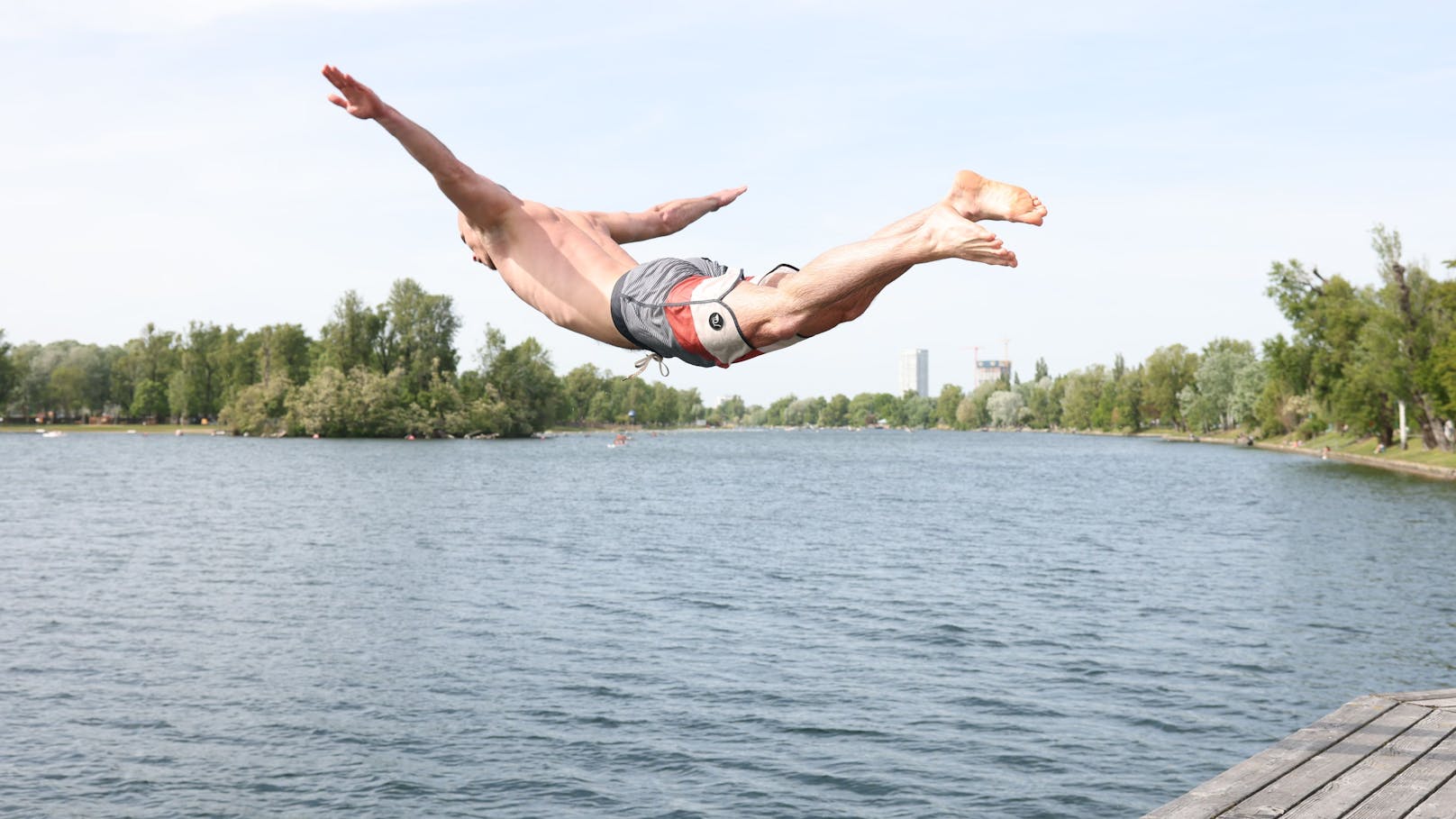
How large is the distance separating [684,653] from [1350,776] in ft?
64.9

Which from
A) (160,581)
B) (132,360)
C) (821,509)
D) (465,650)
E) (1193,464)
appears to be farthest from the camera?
(132,360)

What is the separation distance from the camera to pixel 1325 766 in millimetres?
12977

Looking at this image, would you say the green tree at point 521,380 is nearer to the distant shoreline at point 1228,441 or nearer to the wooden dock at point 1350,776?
the distant shoreline at point 1228,441

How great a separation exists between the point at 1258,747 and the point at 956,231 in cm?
2200

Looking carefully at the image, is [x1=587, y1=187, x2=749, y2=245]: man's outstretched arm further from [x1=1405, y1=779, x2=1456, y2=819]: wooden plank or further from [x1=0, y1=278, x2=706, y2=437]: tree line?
[x1=0, y1=278, x2=706, y2=437]: tree line

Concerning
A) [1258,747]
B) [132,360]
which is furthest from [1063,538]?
[132,360]

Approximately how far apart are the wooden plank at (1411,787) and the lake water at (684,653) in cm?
714

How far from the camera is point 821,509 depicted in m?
71.2

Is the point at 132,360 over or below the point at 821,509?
over

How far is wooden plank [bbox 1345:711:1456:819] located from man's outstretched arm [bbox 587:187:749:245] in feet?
31.2

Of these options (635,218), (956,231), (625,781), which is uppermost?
(635,218)

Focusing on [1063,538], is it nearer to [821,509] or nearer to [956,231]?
[821,509]

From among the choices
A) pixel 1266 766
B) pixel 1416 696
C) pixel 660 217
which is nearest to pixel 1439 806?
pixel 1266 766

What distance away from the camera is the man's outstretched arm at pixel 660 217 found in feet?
18.6
